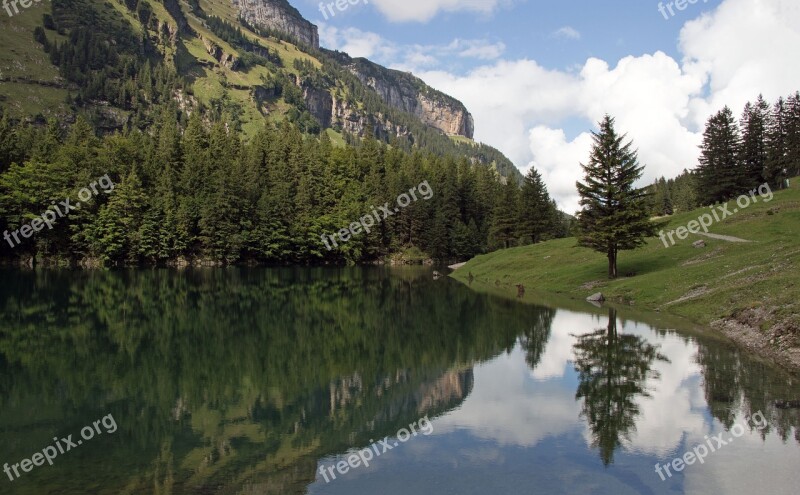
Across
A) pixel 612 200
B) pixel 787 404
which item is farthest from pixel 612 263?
pixel 787 404

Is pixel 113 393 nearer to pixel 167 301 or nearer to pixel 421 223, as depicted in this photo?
pixel 167 301

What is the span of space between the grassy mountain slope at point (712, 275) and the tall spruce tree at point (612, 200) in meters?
4.81

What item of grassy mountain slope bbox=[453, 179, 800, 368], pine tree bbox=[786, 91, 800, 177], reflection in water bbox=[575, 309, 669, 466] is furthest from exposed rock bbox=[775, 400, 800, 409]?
pine tree bbox=[786, 91, 800, 177]

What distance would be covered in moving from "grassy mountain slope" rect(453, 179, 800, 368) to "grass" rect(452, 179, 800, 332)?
0.09m

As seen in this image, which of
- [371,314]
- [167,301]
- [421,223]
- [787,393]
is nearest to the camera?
[787,393]

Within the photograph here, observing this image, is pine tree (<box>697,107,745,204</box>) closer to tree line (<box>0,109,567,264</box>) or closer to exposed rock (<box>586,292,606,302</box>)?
tree line (<box>0,109,567,264</box>)

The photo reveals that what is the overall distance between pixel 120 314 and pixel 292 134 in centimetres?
11929

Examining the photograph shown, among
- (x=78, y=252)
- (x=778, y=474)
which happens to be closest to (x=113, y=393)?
(x=778, y=474)

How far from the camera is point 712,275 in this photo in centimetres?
4822

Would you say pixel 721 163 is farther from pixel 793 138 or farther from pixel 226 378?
pixel 226 378

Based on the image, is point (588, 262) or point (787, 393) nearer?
point (787, 393)

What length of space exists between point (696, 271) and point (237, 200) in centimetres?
9977

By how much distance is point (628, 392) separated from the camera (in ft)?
73.5

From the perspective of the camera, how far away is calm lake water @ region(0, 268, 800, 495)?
14211mm
